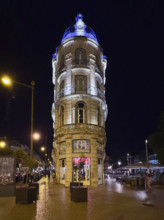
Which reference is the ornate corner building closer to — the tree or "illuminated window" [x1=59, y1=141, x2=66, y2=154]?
"illuminated window" [x1=59, y1=141, x2=66, y2=154]

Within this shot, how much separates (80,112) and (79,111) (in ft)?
0.61

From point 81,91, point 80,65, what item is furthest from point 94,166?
point 80,65

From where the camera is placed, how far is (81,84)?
93.6 ft

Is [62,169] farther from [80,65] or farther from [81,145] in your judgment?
[80,65]

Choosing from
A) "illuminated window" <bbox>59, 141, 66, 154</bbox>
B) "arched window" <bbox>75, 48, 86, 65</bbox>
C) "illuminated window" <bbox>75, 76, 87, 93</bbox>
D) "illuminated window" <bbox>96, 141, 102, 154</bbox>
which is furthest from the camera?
"arched window" <bbox>75, 48, 86, 65</bbox>

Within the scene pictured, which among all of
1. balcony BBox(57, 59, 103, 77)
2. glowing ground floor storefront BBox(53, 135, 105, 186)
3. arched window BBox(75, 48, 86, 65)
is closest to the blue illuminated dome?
arched window BBox(75, 48, 86, 65)

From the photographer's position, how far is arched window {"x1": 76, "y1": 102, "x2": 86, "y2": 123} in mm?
27047

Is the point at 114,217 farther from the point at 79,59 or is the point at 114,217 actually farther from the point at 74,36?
the point at 74,36

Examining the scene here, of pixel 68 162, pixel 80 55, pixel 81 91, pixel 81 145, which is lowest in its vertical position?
pixel 68 162

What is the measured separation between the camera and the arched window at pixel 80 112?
27.0 meters

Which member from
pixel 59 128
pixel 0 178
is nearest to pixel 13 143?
pixel 59 128

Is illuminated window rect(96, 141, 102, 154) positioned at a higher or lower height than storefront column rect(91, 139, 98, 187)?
higher

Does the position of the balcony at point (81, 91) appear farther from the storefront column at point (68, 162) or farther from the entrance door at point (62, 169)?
the entrance door at point (62, 169)

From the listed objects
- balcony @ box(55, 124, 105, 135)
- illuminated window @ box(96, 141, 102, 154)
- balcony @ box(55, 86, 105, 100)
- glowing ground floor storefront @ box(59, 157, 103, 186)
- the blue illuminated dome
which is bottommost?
glowing ground floor storefront @ box(59, 157, 103, 186)
